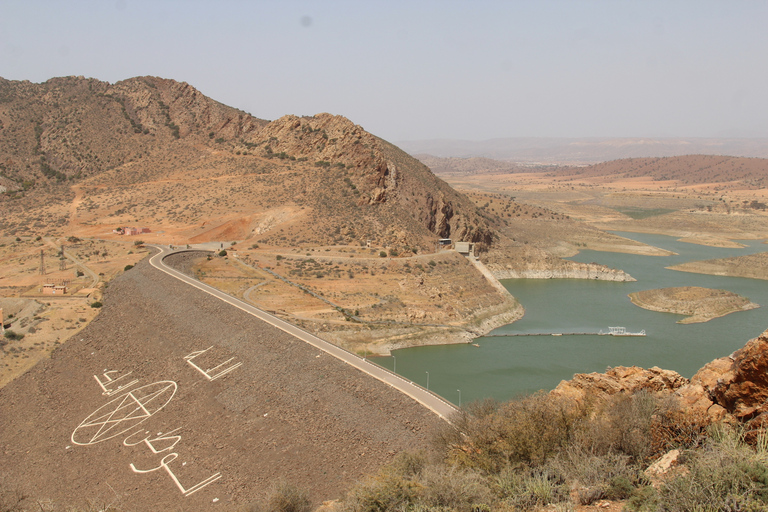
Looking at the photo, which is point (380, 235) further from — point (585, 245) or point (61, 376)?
point (585, 245)

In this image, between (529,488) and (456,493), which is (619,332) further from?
(456,493)

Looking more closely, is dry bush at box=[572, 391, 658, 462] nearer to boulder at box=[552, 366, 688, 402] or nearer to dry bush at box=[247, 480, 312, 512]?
boulder at box=[552, 366, 688, 402]

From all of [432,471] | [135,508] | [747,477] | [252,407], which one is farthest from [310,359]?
[747,477]

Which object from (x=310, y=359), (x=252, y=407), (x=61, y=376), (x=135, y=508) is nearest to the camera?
(x=135, y=508)

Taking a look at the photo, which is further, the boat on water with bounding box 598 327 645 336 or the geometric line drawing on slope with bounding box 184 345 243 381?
the boat on water with bounding box 598 327 645 336

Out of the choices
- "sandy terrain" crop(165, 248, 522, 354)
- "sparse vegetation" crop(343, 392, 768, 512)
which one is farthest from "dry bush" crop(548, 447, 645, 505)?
"sandy terrain" crop(165, 248, 522, 354)

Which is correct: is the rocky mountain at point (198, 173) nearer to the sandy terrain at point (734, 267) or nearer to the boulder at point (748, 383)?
the sandy terrain at point (734, 267)
